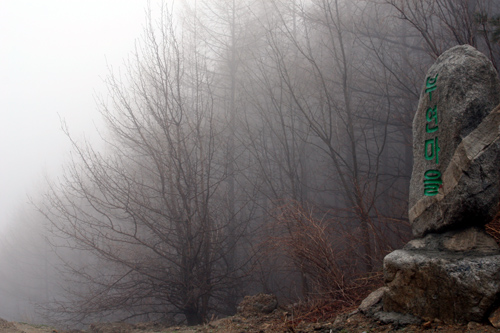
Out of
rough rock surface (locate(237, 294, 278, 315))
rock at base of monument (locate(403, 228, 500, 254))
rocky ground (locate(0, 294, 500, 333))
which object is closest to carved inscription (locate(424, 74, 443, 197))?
rock at base of monument (locate(403, 228, 500, 254))

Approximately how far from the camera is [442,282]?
2967 millimetres

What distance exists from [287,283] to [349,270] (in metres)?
6.08

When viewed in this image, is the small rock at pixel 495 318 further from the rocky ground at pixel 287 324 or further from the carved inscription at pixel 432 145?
the carved inscription at pixel 432 145

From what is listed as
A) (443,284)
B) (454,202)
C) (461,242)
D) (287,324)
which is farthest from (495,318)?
(287,324)

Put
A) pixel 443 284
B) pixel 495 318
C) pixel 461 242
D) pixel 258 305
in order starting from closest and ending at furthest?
pixel 495 318
pixel 443 284
pixel 461 242
pixel 258 305

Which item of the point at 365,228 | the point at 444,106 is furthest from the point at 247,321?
the point at 444,106

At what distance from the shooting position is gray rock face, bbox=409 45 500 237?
10.1 ft

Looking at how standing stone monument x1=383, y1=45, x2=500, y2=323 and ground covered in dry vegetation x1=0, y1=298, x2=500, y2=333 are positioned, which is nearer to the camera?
standing stone monument x1=383, y1=45, x2=500, y2=323

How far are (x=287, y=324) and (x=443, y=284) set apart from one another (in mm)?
1682

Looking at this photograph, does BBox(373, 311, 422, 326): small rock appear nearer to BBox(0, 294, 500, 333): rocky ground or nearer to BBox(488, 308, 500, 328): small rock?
BBox(0, 294, 500, 333): rocky ground

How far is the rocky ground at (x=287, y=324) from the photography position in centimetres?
299

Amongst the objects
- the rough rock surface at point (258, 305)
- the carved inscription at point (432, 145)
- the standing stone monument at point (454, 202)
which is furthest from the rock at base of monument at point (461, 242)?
the rough rock surface at point (258, 305)

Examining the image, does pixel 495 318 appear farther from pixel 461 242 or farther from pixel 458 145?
pixel 458 145

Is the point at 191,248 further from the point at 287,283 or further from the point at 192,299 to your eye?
the point at 287,283
